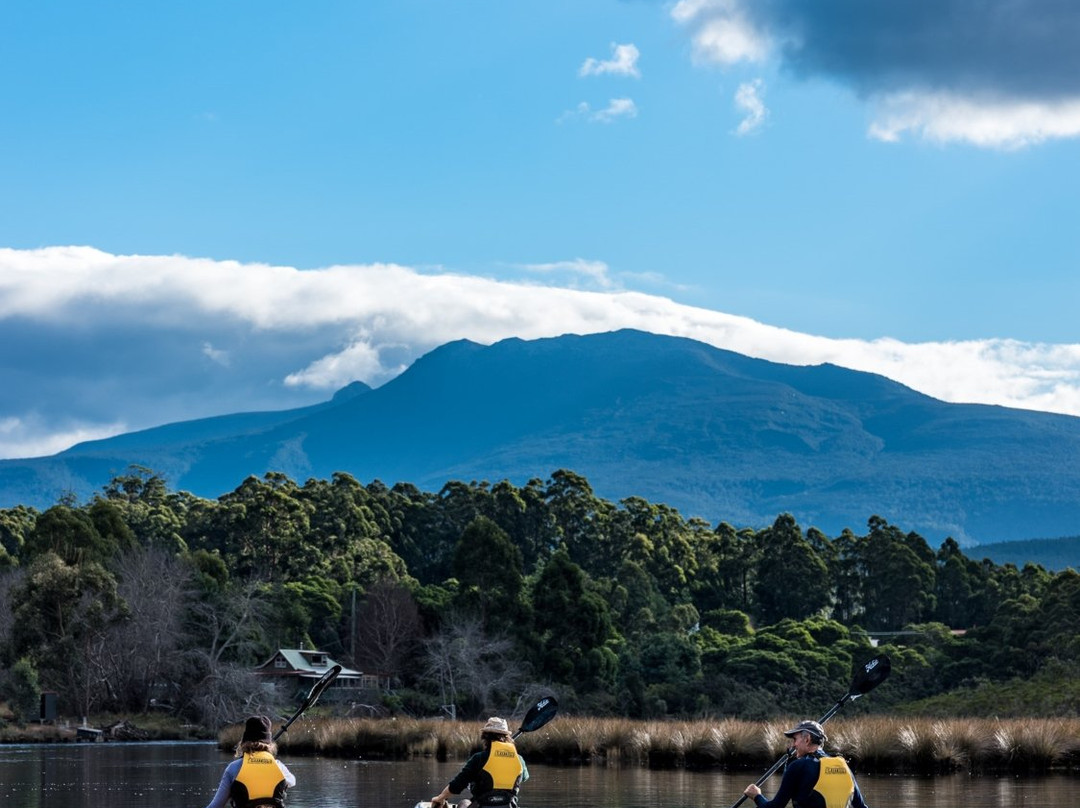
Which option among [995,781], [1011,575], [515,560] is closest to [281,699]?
[515,560]

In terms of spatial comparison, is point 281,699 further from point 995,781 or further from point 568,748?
point 995,781

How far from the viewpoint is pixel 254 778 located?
52.2ft

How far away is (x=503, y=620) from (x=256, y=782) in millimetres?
59715

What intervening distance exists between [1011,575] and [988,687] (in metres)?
43.6

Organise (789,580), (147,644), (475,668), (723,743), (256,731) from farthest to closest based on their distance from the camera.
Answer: (789,580) → (147,644) → (475,668) → (723,743) → (256,731)

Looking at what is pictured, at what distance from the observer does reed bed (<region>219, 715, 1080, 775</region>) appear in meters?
37.5

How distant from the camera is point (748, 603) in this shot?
10181cm

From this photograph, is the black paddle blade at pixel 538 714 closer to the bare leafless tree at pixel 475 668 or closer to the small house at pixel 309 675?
the bare leafless tree at pixel 475 668

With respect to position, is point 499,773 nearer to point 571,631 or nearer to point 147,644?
point 571,631

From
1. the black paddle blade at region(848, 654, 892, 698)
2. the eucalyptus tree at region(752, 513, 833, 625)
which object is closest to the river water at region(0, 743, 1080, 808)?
the black paddle blade at region(848, 654, 892, 698)

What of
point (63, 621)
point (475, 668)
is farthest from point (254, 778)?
point (63, 621)

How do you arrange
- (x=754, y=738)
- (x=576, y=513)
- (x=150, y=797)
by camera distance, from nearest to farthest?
1. (x=150, y=797)
2. (x=754, y=738)
3. (x=576, y=513)

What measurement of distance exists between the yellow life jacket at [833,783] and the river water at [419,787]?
572 inches

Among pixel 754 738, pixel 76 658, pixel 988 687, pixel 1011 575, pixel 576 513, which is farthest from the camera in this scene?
pixel 576 513
